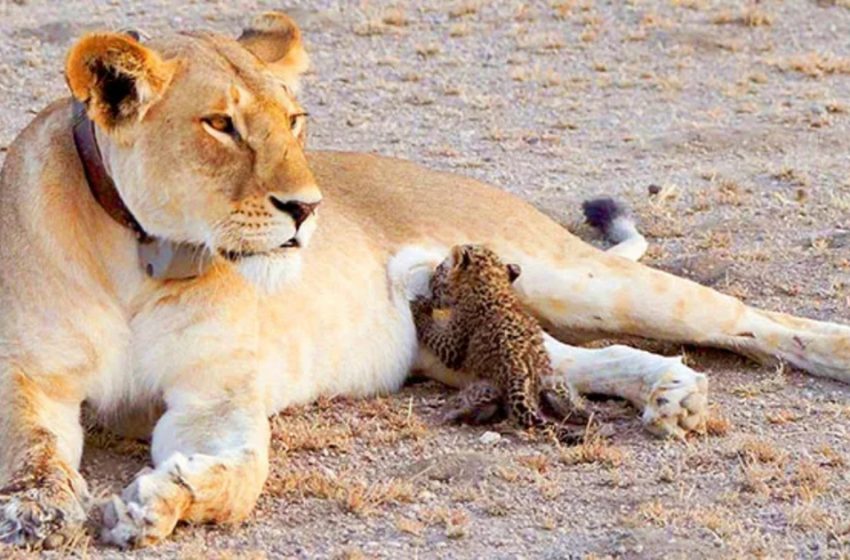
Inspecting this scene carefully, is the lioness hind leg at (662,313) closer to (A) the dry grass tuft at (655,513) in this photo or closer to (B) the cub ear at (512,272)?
(B) the cub ear at (512,272)

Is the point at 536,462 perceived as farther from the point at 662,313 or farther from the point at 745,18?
the point at 745,18

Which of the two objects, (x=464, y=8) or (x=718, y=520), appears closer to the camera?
(x=718, y=520)

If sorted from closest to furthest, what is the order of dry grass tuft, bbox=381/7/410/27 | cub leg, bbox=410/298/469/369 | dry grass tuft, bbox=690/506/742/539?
dry grass tuft, bbox=690/506/742/539, cub leg, bbox=410/298/469/369, dry grass tuft, bbox=381/7/410/27

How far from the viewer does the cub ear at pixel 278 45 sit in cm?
494

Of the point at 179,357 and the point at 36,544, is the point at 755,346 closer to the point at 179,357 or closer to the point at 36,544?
the point at 179,357

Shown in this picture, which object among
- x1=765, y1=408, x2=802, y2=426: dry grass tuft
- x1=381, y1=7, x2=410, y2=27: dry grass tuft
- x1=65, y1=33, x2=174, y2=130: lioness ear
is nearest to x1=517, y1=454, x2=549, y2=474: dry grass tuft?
x1=765, y1=408, x2=802, y2=426: dry grass tuft

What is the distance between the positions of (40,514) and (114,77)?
38.2 inches

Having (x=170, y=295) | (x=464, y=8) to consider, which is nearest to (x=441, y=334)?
(x=170, y=295)

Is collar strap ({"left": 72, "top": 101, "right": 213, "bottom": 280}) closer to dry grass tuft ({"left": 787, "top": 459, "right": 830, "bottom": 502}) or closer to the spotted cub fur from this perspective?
the spotted cub fur

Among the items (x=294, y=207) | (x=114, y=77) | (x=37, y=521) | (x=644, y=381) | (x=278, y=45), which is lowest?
(x=644, y=381)

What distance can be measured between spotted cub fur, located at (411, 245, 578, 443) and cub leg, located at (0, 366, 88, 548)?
3.64 ft

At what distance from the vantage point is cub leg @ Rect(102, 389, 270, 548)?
3992 millimetres

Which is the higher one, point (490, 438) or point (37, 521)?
point (37, 521)

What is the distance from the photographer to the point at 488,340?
5.26 metres
